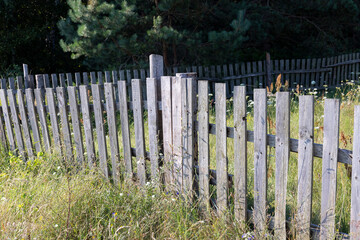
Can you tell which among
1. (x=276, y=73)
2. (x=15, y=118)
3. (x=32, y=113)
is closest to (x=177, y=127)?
(x=32, y=113)

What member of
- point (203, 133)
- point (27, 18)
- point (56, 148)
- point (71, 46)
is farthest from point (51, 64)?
point (203, 133)

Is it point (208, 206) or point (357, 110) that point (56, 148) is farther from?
point (357, 110)

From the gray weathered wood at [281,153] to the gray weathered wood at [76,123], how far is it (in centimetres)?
222

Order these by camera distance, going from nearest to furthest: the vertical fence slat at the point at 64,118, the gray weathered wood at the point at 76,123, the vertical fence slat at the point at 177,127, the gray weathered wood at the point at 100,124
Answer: the vertical fence slat at the point at 177,127 → the gray weathered wood at the point at 100,124 → the gray weathered wood at the point at 76,123 → the vertical fence slat at the point at 64,118

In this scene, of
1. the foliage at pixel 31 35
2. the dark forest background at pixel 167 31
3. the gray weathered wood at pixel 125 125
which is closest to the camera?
the gray weathered wood at pixel 125 125

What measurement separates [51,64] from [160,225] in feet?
42.1

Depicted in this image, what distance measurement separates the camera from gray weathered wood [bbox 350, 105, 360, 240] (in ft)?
5.87

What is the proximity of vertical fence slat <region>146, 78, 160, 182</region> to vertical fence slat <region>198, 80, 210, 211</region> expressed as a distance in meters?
0.41

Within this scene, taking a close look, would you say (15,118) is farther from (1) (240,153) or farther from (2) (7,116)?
(1) (240,153)

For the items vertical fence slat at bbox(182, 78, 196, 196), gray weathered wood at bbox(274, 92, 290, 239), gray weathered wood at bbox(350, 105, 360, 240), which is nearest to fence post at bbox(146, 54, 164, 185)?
vertical fence slat at bbox(182, 78, 196, 196)

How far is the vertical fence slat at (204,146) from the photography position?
2.49m

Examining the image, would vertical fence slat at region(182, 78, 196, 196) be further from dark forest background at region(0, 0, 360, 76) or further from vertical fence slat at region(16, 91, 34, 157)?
dark forest background at region(0, 0, 360, 76)

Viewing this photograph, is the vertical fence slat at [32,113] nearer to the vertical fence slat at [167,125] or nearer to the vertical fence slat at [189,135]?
the vertical fence slat at [167,125]

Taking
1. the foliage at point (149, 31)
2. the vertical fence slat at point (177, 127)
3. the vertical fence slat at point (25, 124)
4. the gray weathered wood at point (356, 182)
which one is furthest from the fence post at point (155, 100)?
the foliage at point (149, 31)
